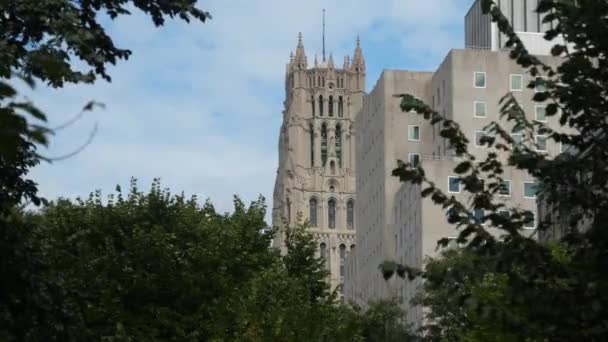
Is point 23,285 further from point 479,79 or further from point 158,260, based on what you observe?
point 479,79

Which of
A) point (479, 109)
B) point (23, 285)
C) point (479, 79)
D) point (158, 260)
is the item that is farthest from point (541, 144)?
point (479, 79)

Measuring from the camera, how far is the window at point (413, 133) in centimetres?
12350

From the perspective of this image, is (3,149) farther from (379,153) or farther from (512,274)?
(379,153)

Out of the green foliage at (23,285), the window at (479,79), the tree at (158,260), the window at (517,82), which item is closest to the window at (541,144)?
the green foliage at (23,285)

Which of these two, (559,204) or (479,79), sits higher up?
(479,79)

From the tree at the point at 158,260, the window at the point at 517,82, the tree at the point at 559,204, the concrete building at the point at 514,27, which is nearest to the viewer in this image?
the tree at the point at 559,204

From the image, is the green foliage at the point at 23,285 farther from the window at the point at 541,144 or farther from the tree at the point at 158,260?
the tree at the point at 158,260

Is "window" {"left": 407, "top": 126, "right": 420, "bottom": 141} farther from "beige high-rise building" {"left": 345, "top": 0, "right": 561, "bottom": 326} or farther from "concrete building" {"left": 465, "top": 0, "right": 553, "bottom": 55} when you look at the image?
"concrete building" {"left": 465, "top": 0, "right": 553, "bottom": 55}

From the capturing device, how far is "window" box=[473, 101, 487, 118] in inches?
4446

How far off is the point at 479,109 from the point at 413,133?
11106 mm

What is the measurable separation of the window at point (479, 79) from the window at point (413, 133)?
36.0 ft

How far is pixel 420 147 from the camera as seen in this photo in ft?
405

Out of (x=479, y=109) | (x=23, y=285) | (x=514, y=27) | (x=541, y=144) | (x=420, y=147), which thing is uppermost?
(x=514, y=27)

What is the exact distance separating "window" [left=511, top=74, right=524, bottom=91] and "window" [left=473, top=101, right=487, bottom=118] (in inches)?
96.1
